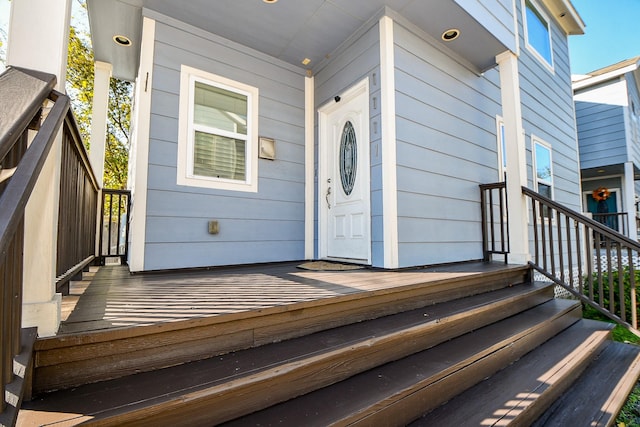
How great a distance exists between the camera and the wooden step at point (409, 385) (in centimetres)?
115

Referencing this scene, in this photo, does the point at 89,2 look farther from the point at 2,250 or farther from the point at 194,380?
the point at 194,380

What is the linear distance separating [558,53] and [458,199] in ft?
15.9

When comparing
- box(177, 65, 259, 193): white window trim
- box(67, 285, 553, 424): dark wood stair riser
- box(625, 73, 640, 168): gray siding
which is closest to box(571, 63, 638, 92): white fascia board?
box(625, 73, 640, 168): gray siding

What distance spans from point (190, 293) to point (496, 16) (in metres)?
4.39

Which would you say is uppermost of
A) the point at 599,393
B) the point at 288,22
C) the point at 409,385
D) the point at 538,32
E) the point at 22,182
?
the point at 538,32

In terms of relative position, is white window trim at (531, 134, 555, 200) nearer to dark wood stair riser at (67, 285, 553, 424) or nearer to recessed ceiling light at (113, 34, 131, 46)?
dark wood stair riser at (67, 285, 553, 424)

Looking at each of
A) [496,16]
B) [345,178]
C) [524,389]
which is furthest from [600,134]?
[524,389]

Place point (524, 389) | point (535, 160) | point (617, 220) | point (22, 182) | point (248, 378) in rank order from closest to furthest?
point (22, 182) < point (248, 378) < point (524, 389) < point (535, 160) < point (617, 220)

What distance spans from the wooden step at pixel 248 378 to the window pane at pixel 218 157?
7.76 feet

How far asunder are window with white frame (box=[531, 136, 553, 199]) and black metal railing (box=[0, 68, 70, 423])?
5.91 m

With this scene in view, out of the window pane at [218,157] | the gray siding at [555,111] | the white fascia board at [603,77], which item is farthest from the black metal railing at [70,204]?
the white fascia board at [603,77]

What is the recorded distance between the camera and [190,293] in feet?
6.35

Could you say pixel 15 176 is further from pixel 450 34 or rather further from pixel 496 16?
pixel 496 16

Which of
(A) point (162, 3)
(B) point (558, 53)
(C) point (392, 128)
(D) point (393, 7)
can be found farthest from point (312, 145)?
(B) point (558, 53)
